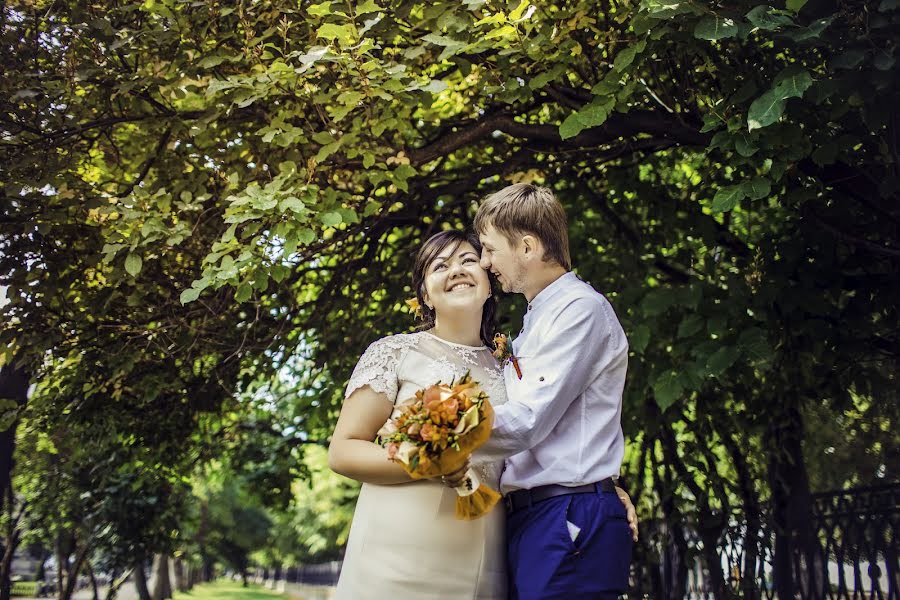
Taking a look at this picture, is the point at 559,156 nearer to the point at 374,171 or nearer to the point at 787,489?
the point at 374,171

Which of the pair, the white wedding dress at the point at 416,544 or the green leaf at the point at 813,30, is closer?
the white wedding dress at the point at 416,544

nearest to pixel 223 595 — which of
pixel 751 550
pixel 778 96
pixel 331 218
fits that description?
pixel 751 550

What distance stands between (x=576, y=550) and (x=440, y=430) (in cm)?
59

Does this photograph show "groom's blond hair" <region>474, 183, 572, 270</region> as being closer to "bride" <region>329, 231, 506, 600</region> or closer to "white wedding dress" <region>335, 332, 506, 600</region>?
"bride" <region>329, 231, 506, 600</region>

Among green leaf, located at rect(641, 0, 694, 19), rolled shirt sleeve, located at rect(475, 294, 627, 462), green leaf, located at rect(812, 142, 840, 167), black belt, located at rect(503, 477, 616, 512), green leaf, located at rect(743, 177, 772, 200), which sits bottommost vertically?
black belt, located at rect(503, 477, 616, 512)

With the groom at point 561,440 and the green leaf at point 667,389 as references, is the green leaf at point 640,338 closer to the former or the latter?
the green leaf at point 667,389

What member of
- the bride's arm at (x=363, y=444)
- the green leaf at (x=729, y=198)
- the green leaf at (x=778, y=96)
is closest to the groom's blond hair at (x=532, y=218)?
the bride's arm at (x=363, y=444)

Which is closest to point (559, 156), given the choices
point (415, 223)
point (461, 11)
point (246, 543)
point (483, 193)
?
point (483, 193)

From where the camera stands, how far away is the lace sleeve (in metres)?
2.69

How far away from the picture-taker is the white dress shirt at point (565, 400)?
7.34 ft

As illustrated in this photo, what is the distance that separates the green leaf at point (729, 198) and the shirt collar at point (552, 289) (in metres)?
1.37

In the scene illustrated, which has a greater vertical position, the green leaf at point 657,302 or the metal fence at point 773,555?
the green leaf at point 657,302

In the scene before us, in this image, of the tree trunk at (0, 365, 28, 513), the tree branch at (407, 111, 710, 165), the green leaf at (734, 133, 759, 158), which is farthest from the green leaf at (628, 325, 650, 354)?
the tree trunk at (0, 365, 28, 513)

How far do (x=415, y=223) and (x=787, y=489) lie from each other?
12.3 ft
